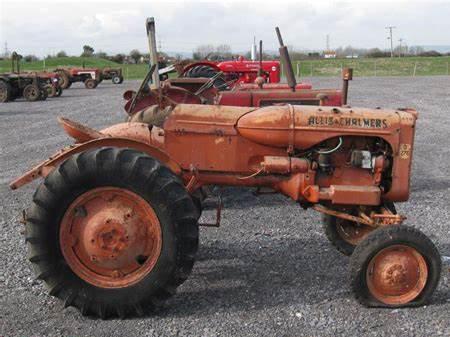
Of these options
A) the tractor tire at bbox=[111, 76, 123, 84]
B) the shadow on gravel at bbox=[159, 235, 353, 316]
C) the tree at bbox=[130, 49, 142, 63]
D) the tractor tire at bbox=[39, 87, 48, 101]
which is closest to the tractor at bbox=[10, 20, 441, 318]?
the shadow on gravel at bbox=[159, 235, 353, 316]

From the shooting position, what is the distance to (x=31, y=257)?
13.6ft

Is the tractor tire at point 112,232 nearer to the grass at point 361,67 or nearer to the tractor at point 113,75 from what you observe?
the tractor at point 113,75

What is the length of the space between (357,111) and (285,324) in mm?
1741

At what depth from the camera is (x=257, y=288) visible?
4.78 metres

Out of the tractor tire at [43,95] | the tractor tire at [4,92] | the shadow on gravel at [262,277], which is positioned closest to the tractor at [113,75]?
the tractor tire at [43,95]

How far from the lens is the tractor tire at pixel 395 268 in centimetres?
434

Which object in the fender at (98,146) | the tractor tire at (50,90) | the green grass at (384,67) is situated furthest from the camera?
the green grass at (384,67)

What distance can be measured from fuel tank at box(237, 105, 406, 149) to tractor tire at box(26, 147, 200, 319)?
2.86 feet

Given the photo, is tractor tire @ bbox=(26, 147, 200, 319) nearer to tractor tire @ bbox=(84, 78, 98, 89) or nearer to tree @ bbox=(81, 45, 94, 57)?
tractor tire @ bbox=(84, 78, 98, 89)

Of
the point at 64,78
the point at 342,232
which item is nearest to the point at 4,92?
the point at 64,78

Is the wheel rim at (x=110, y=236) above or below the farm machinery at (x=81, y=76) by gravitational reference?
above

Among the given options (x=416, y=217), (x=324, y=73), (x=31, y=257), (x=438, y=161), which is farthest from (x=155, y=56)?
(x=324, y=73)

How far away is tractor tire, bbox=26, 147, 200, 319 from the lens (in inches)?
162

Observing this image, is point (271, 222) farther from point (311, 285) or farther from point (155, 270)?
point (155, 270)
